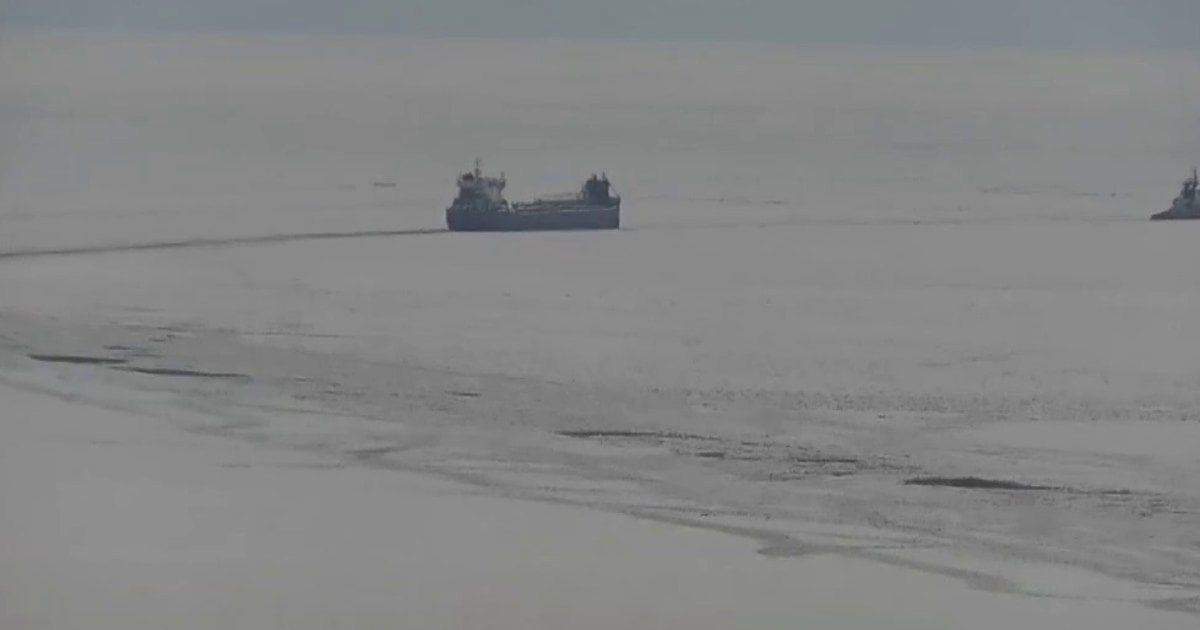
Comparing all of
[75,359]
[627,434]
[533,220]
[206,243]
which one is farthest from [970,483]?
[75,359]

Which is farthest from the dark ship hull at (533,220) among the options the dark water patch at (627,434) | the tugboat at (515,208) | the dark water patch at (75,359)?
the dark water patch at (75,359)

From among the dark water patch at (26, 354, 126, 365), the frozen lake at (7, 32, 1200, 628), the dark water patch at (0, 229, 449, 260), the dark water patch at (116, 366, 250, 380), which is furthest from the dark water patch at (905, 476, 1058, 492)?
the dark water patch at (26, 354, 126, 365)

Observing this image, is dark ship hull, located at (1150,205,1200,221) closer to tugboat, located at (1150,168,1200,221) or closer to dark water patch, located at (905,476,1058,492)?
tugboat, located at (1150,168,1200,221)

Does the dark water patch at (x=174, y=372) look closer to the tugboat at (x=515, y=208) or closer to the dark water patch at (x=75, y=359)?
the dark water patch at (x=75, y=359)

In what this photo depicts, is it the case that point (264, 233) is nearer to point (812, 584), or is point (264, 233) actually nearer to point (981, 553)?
point (812, 584)

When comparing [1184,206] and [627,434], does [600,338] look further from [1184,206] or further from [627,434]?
[1184,206]

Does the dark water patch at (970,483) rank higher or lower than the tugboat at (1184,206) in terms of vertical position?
lower
